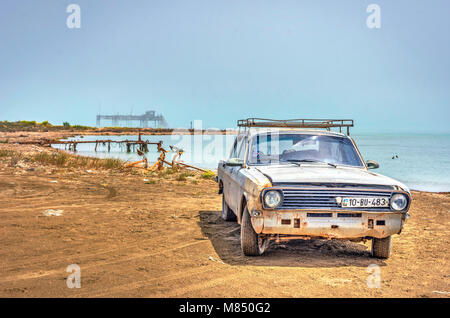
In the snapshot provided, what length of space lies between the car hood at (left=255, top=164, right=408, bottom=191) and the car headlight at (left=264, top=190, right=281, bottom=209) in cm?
15

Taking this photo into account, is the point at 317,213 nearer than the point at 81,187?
Yes

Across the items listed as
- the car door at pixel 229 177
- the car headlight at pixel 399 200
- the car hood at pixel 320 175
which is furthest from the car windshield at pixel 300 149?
the car headlight at pixel 399 200

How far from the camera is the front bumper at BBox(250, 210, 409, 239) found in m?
5.17

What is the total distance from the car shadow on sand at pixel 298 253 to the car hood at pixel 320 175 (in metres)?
1.13

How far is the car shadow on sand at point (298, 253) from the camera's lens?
561 centimetres


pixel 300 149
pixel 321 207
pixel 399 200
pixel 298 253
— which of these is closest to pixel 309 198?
pixel 321 207

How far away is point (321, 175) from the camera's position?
548 cm

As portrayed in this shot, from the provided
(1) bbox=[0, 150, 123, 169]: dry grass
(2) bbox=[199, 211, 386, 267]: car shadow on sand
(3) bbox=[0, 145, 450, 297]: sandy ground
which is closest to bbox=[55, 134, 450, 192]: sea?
(1) bbox=[0, 150, 123, 169]: dry grass

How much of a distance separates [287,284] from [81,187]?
33.6 feet

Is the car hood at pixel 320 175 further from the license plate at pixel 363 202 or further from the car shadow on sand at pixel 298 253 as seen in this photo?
the car shadow on sand at pixel 298 253

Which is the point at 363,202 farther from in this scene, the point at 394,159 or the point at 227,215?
the point at 394,159

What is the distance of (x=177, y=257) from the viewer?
19.1 feet
